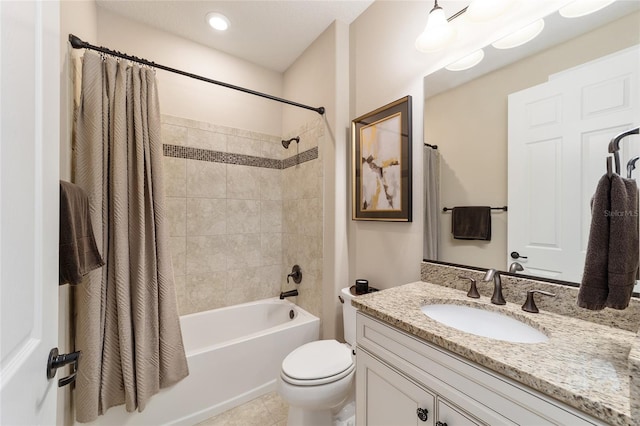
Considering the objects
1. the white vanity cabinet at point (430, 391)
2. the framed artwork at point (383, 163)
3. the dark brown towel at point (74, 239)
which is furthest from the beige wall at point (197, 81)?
the white vanity cabinet at point (430, 391)

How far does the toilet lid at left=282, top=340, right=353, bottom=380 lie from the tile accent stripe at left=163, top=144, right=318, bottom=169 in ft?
4.63

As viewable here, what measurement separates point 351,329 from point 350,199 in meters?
0.91

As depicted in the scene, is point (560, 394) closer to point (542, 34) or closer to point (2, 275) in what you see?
point (2, 275)

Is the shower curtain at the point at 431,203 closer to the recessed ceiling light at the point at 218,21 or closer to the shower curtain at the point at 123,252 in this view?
the shower curtain at the point at 123,252

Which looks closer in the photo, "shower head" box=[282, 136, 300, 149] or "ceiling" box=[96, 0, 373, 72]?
"ceiling" box=[96, 0, 373, 72]

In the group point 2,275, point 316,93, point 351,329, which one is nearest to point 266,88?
point 316,93

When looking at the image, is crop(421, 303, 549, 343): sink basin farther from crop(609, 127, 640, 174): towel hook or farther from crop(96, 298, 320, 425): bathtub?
crop(96, 298, 320, 425): bathtub

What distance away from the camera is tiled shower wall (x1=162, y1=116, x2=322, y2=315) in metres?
2.06

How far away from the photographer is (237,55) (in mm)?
2289

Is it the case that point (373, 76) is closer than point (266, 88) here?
Yes

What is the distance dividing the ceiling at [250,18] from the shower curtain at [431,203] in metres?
1.22

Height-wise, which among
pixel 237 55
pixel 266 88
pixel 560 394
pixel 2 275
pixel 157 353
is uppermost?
pixel 237 55

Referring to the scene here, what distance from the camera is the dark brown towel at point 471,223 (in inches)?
45.9

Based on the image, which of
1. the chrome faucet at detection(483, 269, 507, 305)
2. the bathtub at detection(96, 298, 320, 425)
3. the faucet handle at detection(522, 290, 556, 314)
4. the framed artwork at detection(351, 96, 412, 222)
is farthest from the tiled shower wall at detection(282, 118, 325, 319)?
the faucet handle at detection(522, 290, 556, 314)
